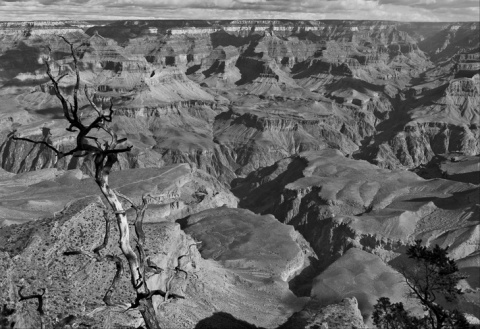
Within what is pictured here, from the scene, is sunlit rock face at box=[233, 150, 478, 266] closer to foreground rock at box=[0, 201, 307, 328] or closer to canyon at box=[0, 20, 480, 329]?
canyon at box=[0, 20, 480, 329]

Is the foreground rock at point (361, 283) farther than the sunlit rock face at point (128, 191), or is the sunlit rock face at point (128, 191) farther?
the sunlit rock face at point (128, 191)

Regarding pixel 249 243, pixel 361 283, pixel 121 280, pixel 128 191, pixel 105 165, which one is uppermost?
pixel 105 165

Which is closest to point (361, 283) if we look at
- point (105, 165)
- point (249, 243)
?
point (249, 243)

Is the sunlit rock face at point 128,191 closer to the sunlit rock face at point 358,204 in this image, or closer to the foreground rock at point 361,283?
the sunlit rock face at point 358,204

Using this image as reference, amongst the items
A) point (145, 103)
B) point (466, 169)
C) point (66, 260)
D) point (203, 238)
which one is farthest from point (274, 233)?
point (145, 103)

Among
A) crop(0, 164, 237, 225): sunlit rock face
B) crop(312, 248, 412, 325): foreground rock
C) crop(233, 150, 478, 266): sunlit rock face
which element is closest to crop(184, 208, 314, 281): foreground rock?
crop(312, 248, 412, 325): foreground rock

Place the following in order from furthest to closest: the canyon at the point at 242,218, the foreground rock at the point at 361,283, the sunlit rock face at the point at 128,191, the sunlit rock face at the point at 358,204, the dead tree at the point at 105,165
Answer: the sunlit rock face at the point at 358,204 → the sunlit rock face at the point at 128,191 → the foreground rock at the point at 361,283 → the canyon at the point at 242,218 → the dead tree at the point at 105,165

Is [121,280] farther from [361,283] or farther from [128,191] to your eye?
[128,191]

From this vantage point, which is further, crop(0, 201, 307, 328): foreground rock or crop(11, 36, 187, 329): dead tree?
crop(0, 201, 307, 328): foreground rock

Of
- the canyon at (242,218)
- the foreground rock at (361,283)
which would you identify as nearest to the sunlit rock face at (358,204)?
the canyon at (242,218)

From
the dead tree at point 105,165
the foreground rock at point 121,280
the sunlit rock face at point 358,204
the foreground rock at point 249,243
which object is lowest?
the sunlit rock face at point 358,204

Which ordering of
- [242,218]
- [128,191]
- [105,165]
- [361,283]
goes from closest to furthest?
[105,165], [361,283], [242,218], [128,191]
